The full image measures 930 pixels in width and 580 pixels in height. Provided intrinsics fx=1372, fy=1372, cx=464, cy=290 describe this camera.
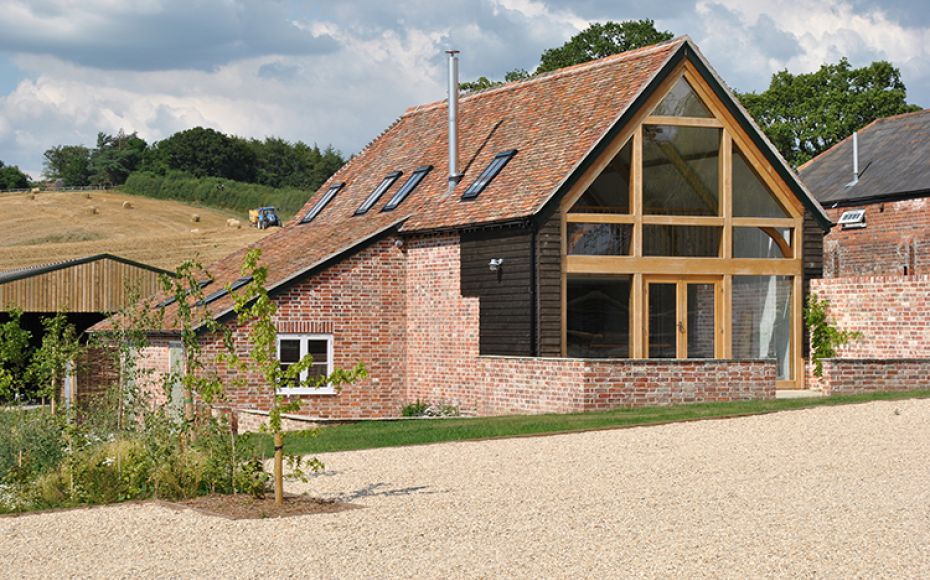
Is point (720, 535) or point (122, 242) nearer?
point (720, 535)

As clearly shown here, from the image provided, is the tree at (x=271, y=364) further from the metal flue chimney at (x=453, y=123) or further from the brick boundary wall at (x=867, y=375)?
the metal flue chimney at (x=453, y=123)

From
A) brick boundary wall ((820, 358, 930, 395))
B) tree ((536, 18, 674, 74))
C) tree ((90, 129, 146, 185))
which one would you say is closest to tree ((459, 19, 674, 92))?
tree ((536, 18, 674, 74))

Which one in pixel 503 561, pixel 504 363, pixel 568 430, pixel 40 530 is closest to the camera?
pixel 503 561

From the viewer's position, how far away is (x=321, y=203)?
33875 mm

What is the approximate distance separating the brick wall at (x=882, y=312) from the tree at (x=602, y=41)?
32.5 meters

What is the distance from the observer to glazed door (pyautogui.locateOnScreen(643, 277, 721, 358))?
2464cm

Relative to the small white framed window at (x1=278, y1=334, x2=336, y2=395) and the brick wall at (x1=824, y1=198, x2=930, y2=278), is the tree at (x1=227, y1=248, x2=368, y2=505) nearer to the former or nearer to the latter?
the small white framed window at (x1=278, y1=334, x2=336, y2=395)

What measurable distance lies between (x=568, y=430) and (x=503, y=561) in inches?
325

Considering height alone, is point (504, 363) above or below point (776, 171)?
below

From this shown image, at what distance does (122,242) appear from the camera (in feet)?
219

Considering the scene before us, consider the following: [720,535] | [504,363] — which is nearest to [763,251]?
[504,363]

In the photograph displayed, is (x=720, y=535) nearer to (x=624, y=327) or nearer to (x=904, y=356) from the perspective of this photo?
Answer: (x=624, y=327)

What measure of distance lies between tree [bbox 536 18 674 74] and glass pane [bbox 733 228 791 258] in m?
32.2

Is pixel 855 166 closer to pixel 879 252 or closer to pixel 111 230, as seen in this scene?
pixel 879 252
